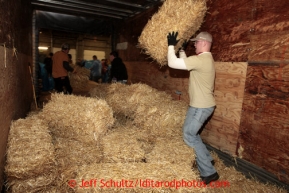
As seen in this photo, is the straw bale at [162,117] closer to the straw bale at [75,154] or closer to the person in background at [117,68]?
the straw bale at [75,154]

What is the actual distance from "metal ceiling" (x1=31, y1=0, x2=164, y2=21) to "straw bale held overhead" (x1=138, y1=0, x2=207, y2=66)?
8.46 feet

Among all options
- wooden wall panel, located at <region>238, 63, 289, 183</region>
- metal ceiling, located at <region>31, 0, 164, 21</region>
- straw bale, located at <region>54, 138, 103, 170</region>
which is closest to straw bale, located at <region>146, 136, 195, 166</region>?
straw bale, located at <region>54, 138, 103, 170</region>

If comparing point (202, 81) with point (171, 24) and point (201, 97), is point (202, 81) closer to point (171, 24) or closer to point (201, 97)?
point (201, 97)

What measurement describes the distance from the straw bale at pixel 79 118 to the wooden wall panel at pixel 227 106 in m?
2.53

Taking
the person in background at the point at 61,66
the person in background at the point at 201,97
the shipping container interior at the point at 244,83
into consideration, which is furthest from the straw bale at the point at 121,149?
the person in background at the point at 61,66

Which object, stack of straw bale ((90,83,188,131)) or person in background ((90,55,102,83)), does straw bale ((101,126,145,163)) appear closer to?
stack of straw bale ((90,83,188,131))

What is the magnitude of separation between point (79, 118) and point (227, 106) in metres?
3.25

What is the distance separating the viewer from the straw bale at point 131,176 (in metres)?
2.81

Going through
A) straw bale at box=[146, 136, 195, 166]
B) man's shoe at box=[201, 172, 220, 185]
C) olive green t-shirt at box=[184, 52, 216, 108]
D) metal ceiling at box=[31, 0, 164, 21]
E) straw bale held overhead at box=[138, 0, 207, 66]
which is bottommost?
man's shoe at box=[201, 172, 220, 185]

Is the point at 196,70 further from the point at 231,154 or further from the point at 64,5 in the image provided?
the point at 64,5

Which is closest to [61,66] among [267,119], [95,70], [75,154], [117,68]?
[117,68]

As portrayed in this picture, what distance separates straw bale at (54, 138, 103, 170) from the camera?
384cm

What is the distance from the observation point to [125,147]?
12.0 feet

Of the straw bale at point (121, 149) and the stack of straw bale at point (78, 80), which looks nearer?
the straw bale at point (121, 149)
